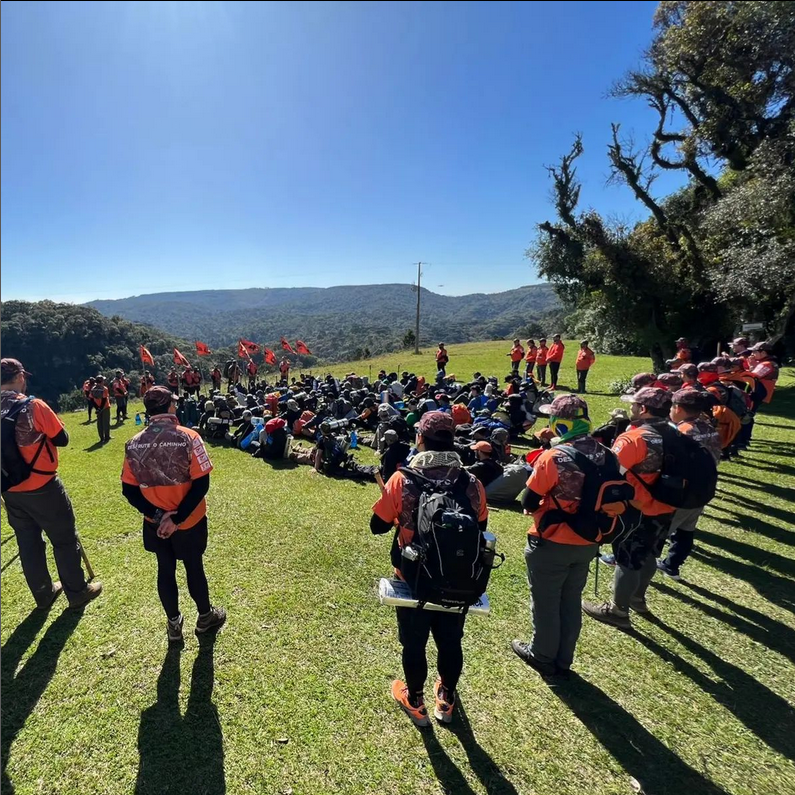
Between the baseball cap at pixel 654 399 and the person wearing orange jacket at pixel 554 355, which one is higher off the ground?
the baseball cap at pixel 654 399

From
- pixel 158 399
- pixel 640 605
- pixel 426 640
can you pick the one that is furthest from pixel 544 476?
pixel 158 399

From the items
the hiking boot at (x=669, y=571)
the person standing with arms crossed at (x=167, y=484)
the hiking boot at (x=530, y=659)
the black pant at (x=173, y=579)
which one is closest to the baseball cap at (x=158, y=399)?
the person standing with arms crossed at (x=167, y=484)

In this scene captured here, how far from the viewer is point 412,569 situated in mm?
2973

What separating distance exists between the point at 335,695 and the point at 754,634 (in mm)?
4308

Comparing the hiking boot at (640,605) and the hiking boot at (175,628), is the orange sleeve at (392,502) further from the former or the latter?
the hiking boot at (640,605)

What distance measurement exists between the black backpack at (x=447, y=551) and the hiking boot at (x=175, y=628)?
2.65 metres

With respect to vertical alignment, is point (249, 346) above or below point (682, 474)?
above

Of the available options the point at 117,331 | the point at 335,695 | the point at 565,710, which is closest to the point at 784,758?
the point at 565,710

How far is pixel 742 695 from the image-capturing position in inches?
147

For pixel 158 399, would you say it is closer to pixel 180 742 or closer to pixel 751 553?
pixel 180 742

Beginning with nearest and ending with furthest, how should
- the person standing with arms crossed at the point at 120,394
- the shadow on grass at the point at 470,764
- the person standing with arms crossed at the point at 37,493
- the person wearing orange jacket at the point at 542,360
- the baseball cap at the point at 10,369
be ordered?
the shadow on grass at the point at 470,764 < the person standing with arms crossed at the point at 37,493 < the baseball cap at the point at 10,369 < the person standing with arms crossed at the point at 120,394 < the person wearing orange jacket at the point at 542,360

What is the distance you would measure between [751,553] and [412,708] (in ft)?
18.0

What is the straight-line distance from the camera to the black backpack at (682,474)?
13.5 ft

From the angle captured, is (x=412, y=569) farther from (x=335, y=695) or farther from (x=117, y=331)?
(x=117, y=331)
